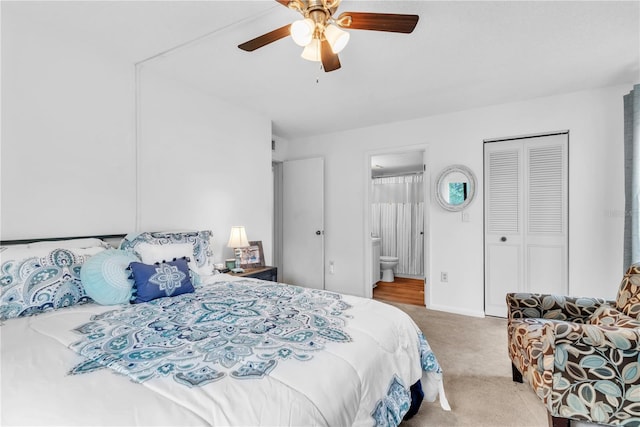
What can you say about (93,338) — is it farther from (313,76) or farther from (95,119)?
(313,76)

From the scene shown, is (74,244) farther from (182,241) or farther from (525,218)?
(525,218)

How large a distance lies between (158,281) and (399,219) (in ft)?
16.7

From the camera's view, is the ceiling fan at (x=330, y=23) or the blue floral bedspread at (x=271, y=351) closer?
the blue floral bedspread at (x=271, y=351)

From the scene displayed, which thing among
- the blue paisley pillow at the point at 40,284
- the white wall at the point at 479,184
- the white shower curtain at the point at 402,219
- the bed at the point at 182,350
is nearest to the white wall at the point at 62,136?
the bed at the point at 182,350

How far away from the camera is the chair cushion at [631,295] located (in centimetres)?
170

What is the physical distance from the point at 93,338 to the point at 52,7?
2088 mm

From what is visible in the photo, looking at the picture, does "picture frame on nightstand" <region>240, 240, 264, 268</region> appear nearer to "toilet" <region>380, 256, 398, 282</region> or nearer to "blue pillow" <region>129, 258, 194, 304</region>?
"blue pillow" <region>129, 258, 194, 304</region>

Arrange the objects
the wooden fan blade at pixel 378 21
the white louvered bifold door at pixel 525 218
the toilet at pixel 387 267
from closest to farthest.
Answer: the wooden fan blade at pixel 378 21 → the white louvered bifold door at pixel 525 218 → the toilet at pixel 387 267

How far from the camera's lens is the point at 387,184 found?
638 centimetres

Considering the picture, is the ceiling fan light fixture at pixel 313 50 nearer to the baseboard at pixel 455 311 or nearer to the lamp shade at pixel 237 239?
the lamp shade at pixel 237 239

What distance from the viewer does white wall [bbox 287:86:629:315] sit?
9.84 ft

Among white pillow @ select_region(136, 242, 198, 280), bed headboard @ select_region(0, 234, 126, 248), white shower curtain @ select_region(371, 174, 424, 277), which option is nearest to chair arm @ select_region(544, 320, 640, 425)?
white pillow @ select_region(136, 242, 198, 280)

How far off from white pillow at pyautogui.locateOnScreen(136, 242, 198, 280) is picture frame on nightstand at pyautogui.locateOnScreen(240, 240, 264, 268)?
2.87ft

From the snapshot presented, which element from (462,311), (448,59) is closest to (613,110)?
(448,59)
